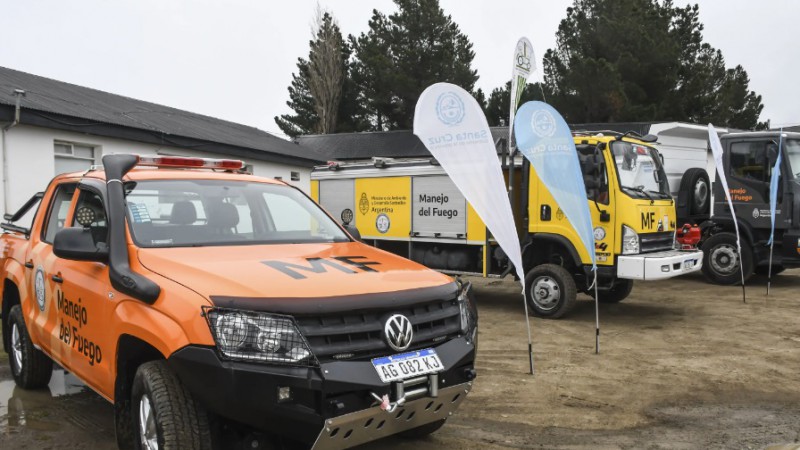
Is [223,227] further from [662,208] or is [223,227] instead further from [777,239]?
[777,239]

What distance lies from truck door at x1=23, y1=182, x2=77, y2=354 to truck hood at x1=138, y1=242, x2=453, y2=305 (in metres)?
1.42

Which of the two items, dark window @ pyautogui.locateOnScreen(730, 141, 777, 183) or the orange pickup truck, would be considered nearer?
the orange pickup truck

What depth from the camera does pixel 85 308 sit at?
3832mm

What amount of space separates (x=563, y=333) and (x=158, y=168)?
5.31m

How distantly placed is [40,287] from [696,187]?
413 inches

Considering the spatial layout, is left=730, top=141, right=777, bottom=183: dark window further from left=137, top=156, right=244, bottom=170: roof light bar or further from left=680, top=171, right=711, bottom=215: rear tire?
left=137, top=156, right=244, bottom=170: roof light bar

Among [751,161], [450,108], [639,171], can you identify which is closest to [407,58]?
[751,161]

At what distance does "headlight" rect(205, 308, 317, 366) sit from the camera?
2859 millimetres

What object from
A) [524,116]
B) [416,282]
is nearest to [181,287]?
[416,282]

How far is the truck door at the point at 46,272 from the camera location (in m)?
4.43

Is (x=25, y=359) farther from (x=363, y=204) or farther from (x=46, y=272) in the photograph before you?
(x=363, y=204)

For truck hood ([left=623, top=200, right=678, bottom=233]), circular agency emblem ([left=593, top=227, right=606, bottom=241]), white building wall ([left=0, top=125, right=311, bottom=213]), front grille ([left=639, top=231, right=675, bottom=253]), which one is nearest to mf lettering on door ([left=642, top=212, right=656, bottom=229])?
truck hood ([left=623, top=200, right=678, bottom=233])

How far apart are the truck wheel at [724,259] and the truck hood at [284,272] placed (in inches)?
384

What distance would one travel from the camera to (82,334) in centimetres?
390
